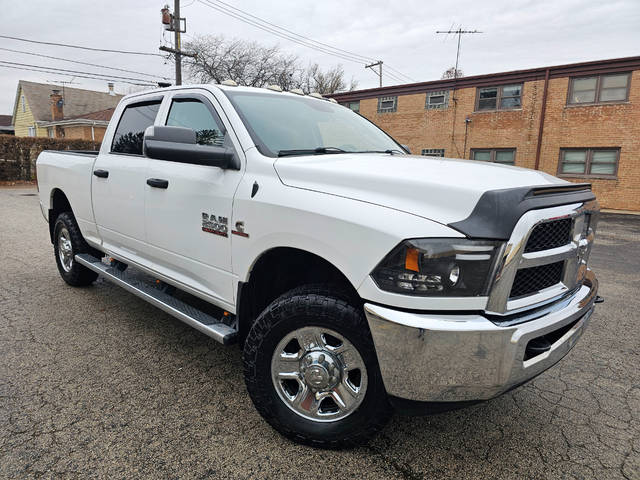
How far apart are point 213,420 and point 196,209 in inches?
50.6

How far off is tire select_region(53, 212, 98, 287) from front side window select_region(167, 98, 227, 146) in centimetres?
207

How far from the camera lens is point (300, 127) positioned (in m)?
3.04

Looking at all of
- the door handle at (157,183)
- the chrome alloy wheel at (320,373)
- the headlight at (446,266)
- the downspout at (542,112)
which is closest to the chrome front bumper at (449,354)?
the headlight at (446,266)

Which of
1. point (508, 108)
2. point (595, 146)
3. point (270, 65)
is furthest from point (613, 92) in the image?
point (270, 65)

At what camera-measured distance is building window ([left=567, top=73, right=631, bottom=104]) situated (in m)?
16.5

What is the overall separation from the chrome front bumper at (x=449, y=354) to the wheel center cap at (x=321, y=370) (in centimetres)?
33

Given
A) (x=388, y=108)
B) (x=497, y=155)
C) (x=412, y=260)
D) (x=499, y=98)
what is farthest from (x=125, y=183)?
(x=388, y=108)

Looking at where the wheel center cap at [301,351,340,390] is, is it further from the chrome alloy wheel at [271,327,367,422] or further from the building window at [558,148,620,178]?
the building window at [558,148,620,178]

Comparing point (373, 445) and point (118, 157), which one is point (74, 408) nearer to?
point (373, 445)

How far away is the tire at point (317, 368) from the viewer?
208cm

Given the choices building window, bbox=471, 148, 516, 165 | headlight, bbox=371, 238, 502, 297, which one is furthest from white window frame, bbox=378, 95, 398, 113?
headlight, bbox=371, 238, 502, 297

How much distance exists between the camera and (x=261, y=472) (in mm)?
2148

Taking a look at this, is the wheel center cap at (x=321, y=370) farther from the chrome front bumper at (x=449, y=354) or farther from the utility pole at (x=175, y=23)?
the utility pole at (x=175, y=23)

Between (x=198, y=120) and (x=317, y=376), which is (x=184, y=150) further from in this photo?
(x=317, y=376)
